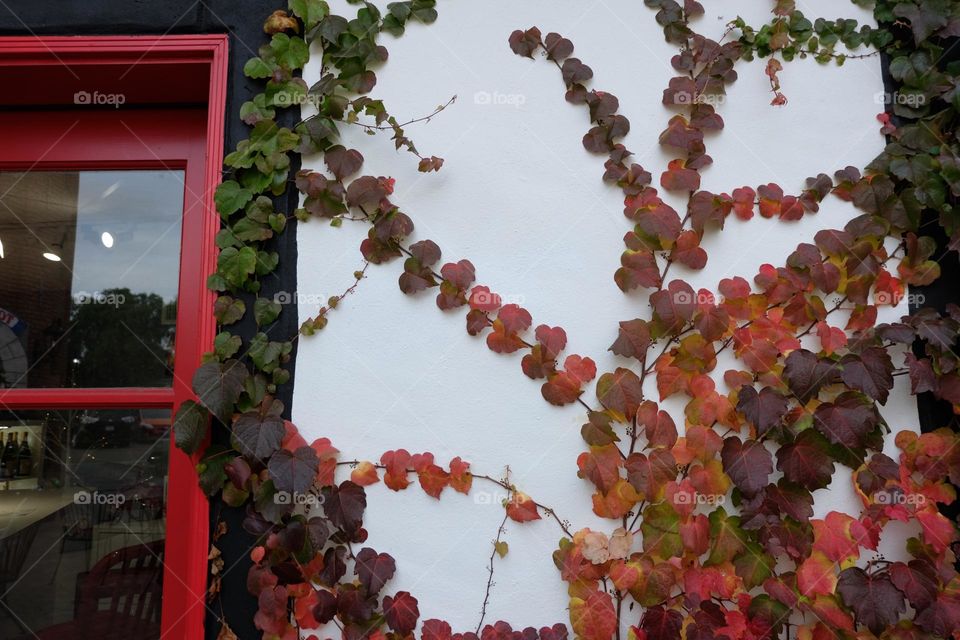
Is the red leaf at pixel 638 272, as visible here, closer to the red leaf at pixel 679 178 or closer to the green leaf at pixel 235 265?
the red leaf at pixel 679 178

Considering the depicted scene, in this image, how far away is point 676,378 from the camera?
1.51m

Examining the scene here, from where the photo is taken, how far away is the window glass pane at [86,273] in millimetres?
1657

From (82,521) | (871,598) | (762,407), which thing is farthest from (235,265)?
(871,598)

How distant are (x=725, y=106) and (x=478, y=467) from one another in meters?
1.12

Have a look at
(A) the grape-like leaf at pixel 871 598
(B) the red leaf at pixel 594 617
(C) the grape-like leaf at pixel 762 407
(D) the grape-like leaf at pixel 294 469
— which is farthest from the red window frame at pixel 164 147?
(A) the grape-like leaf at pixel 871 598

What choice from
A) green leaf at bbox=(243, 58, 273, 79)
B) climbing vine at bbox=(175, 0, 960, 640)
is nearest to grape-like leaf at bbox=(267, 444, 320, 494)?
climbing vine at bbox=(175, 0, 960, 640)

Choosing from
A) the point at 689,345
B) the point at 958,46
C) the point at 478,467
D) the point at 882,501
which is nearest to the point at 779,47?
→ the point at 958,46

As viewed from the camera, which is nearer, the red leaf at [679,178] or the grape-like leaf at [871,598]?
the grape-like leaf at [871,598]

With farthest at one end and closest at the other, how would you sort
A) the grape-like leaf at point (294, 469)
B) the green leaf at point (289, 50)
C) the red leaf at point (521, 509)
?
the green leaf at point (289, 50) → the red leaf at point (521, 509) → the grape-like leaf at point (294, 469)

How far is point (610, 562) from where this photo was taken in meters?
1.45

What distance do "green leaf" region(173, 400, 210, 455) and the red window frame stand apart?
0.10 m

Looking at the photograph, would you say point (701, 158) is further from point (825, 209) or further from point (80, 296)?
point (80, 296)

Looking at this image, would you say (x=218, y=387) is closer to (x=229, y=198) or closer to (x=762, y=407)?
(x=229, y=198)

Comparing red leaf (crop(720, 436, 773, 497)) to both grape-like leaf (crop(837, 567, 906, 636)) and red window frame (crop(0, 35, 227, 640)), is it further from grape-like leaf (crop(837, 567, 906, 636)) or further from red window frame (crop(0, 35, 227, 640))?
red window frame (crop(0, 35, 227, 640))
